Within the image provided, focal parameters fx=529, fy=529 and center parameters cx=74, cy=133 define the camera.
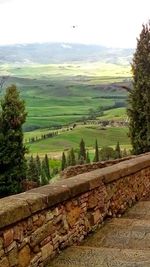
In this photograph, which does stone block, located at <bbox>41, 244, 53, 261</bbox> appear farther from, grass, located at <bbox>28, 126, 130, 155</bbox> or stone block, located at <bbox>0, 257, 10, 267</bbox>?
grass, located at <bbox>28, 126, 130, 155</bbox>

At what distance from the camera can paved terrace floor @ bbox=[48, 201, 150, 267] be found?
6.07m

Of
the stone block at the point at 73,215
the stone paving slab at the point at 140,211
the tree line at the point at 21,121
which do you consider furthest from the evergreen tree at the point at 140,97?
the stone block at the point at 73,215

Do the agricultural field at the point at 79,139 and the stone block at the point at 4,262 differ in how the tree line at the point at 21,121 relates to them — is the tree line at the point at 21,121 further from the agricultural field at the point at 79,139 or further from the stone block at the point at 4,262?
the agricultural field at the point at 79,139

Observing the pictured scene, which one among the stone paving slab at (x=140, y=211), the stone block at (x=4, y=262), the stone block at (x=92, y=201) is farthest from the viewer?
the stone paving slab at (x=140, y=211)

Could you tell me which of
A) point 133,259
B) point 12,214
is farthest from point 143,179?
point 12,214

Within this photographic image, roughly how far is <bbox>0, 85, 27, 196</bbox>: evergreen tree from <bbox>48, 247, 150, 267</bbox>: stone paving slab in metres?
29.5

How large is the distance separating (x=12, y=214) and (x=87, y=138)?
164368mm

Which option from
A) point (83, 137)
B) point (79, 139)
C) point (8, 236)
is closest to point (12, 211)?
point (8, 236)

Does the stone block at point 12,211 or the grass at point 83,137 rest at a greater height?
the stone block at point 12,211

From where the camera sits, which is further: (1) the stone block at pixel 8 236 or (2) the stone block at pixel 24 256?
(2) the stone block at pixel 24 256

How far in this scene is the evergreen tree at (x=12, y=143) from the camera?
36.2 meters

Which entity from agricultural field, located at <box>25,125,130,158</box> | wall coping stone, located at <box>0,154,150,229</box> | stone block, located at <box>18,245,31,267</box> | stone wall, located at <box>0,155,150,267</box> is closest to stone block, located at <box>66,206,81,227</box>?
stone wall, located at <box>0,155,150,267</box>

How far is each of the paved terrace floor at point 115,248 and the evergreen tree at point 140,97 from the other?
55.4 ft

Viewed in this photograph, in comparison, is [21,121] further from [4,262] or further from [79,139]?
[79,139]
